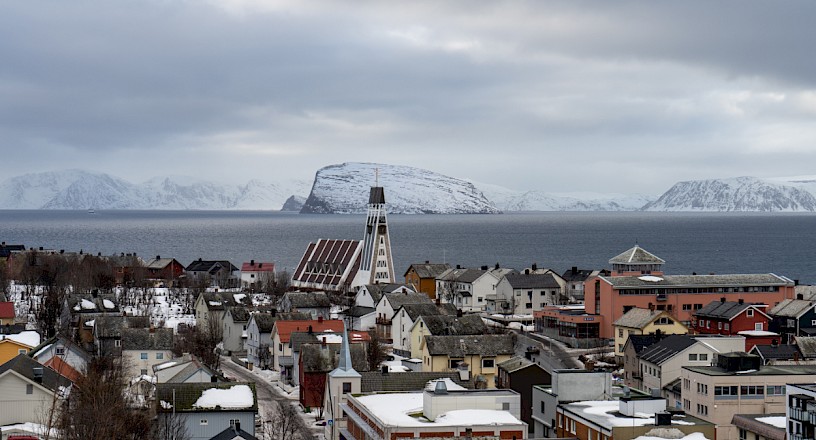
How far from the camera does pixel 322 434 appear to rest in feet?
197

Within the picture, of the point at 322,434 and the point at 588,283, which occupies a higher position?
the point at 588,283

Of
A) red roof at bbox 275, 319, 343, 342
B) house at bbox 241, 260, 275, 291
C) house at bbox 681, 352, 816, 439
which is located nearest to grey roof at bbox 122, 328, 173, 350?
red roof at bbox 275, 319, 343, 342

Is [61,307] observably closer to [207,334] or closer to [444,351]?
[207,334]

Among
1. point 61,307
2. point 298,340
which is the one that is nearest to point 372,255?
point 61,307

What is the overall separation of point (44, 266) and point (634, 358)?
84.6m

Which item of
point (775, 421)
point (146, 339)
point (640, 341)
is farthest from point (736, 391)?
point (146, 339)

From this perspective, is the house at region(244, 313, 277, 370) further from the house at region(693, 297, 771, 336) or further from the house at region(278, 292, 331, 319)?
the house at region(693, 297, 771, 336)

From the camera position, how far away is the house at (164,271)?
15038cm

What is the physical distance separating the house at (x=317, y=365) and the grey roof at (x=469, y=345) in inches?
249

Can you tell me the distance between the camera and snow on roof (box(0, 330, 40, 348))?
74.8 meters

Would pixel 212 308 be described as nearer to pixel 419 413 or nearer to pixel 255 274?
pixel 255 274

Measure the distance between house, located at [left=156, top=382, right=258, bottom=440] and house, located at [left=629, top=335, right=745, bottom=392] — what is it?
85.8 ft

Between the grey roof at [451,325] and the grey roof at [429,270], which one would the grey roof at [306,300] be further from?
the grey roof at [429,270]

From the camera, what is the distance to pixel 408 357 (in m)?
83.0
